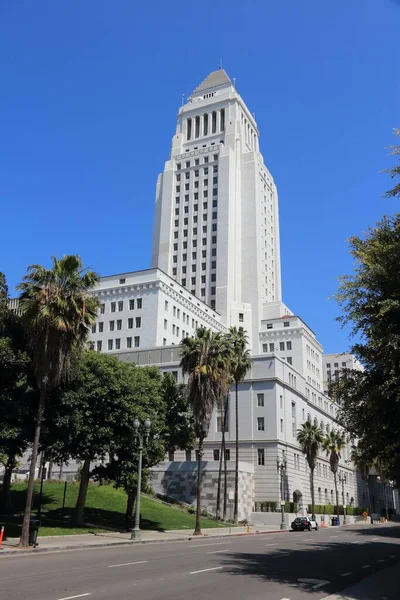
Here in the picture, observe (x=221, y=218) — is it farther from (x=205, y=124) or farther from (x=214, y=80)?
(x=214, y=80)

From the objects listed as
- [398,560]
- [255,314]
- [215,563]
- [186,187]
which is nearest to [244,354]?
[398,560]

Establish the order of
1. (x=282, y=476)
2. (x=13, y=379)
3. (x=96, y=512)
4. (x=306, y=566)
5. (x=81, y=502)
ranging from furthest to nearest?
(x=282, y=476) → (x=96, y=512) → (x=81, y=502) → (x=13, y=379) → (x=306, y=566)

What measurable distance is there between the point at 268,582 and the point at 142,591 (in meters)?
3.85

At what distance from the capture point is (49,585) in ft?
40.0

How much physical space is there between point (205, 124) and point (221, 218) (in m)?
30.0

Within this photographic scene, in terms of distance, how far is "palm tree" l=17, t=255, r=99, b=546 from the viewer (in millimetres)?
23755

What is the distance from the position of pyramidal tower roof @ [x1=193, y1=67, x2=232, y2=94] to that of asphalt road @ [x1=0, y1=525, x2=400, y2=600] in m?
125

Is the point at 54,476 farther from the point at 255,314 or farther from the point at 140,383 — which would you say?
the point at 255,314

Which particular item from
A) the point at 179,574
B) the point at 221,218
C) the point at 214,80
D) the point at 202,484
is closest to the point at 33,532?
the point at 179,574

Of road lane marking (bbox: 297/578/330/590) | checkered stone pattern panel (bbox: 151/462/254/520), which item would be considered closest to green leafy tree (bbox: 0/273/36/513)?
road lane marking (bbox: 297/578/330/590)

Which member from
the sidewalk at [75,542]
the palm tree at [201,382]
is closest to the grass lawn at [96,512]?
the sidewalk at [75,542]

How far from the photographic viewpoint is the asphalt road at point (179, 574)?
11.6 m

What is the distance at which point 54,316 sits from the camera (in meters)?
23.7

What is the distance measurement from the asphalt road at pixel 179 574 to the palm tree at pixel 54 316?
7359 millimetres
